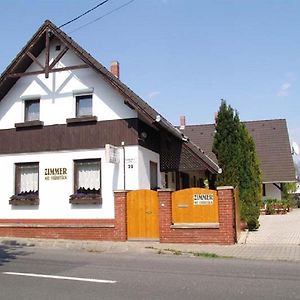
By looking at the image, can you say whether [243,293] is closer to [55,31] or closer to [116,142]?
[116,142]

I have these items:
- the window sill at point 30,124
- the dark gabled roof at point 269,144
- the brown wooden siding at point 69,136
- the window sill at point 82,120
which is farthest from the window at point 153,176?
the dark gabled roof at point 269,144

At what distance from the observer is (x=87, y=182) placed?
57.5ft

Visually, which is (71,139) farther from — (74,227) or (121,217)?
(121,217)

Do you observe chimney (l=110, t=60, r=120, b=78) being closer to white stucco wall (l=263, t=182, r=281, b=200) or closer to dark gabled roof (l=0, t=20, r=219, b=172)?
dark gabled roof (l=0, t=20, r=219, b=172)

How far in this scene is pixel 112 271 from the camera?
1008 cm

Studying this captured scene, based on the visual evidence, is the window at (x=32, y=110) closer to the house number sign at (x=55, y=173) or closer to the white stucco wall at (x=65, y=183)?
the white stucco wall at (x=65, y=183)

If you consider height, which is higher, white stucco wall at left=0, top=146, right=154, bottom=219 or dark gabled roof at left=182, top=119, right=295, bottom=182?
dark gabled roof at left=182, top=119, right=295, bottom=182

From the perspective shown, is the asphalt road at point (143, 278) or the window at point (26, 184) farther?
the window at point (26, 184)

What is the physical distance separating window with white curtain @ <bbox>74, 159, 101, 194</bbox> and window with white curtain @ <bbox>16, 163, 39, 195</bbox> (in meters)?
1.78

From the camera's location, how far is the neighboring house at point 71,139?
674 inches

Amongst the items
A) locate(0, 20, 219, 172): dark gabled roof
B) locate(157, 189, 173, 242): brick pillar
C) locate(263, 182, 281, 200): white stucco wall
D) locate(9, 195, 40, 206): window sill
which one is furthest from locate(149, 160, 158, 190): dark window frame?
locate(263, 182, 281, 200): white stucco wall

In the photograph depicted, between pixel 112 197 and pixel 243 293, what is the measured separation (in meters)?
9.83

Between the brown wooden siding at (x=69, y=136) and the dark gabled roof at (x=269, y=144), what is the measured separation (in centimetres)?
1719

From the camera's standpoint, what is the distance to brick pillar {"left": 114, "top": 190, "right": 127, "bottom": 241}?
51.8 feet
